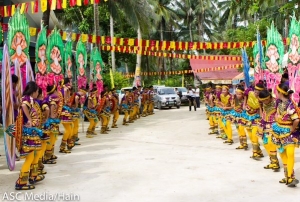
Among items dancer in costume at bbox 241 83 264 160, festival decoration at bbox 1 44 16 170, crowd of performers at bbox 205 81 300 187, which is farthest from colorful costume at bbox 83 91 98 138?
festival decoration at bbox 1 44 16 170

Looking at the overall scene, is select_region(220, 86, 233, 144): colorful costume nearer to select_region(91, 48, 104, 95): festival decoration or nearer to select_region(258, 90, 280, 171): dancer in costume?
select_region(258, 90, 280, 171): dancer in costume

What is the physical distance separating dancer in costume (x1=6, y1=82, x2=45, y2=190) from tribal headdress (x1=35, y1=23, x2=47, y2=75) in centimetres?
390

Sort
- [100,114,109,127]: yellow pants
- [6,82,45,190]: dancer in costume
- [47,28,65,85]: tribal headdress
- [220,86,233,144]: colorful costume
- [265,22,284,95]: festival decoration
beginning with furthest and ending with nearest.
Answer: [100,114,109,127]: yellow pants, [265,22,284,95]: festival decoration, [47,28,65,85]: tribal headdress, [220,86,233,144]: colorful costume, [6,82,45,190]: dancer in costume

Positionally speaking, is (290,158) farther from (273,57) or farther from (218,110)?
(273,57)

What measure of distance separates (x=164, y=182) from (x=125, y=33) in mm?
25424

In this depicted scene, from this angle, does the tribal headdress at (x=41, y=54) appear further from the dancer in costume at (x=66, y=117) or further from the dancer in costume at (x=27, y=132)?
the dancer in costume at (x=27, y=132)

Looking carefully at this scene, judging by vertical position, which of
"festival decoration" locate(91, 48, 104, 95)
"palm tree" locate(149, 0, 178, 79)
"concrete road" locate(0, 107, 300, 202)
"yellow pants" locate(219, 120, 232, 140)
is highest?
"palm tree" locate(149, 0, 178, 79)

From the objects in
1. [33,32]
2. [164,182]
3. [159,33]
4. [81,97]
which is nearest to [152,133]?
[81,97]

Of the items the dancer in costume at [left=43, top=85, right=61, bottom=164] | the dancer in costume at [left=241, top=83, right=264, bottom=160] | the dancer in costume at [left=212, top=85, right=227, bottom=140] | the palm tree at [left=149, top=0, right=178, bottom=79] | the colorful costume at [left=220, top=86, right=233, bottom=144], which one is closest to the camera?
the dancer in costume at [left=43, top=85, right=61, bottom=164]

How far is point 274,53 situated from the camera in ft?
34.5

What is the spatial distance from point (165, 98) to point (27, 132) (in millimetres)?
18797

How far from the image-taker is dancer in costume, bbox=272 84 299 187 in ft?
18.0

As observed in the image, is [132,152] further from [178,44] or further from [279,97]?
[178,44]

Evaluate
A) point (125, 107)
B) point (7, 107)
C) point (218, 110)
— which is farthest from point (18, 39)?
point (125, 107)
